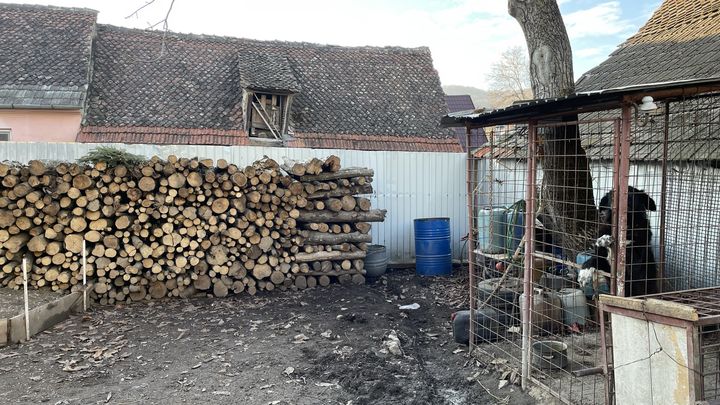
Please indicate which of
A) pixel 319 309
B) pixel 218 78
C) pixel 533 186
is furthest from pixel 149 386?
pixel 218 78

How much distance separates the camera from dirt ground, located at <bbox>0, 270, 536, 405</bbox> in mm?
4043

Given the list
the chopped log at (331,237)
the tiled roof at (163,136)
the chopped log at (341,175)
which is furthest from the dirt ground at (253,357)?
the tiled roof at (163,136)

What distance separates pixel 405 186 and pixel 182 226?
4245 mm

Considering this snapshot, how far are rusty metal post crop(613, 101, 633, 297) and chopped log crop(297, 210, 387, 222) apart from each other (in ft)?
15.8

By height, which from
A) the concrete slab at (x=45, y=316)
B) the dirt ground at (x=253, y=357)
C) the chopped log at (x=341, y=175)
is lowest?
the dirt ground at (x=253, y=357)

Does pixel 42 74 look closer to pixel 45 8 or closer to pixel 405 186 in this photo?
pixel 45 8

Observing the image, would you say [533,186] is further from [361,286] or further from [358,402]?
[361,286]

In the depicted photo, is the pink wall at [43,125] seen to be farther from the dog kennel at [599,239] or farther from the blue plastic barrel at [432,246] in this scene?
the dog kennel at [599,239]

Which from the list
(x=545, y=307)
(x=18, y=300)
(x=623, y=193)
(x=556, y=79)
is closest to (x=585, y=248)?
(x=545, y=307)

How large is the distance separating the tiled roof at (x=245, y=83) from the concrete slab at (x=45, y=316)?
209 inches

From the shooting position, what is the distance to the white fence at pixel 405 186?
29.1 feet

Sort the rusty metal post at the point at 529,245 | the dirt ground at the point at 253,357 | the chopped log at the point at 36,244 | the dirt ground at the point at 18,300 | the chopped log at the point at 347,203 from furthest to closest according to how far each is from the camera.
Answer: the chopped log at the point at 347,203
the chopped log at the point at 36,244
the dirt ground at the point at 18,300
the dirt ground at the point at 253,357
the rusty metal post at the point at 529,245

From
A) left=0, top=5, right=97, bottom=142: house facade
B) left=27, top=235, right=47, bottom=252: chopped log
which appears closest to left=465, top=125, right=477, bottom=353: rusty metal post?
left=27, top=235, right=47, bottom=252: chopped log

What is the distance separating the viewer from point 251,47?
13578mm
